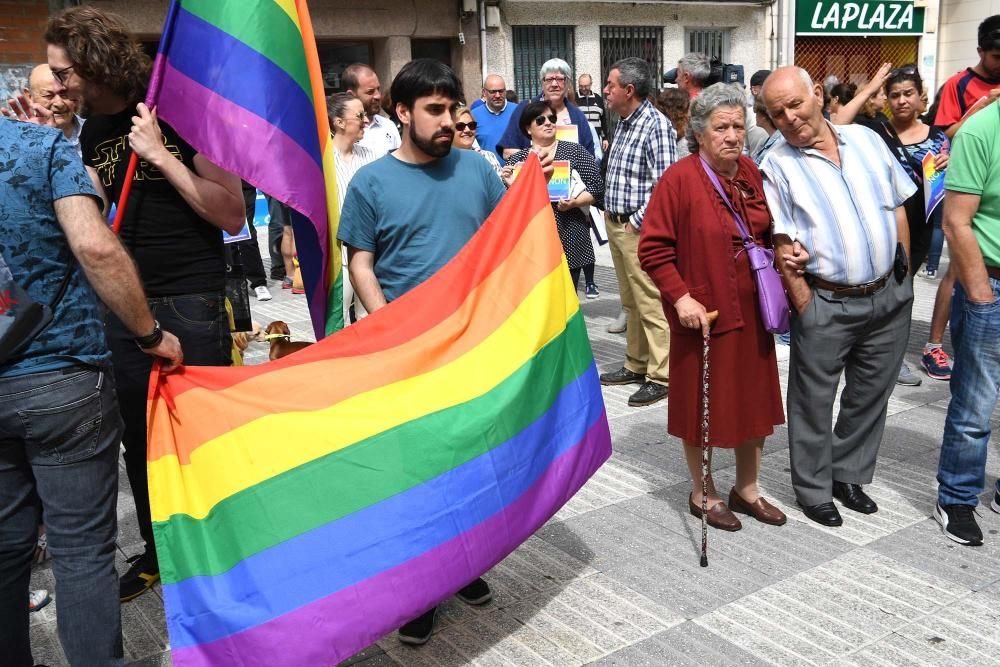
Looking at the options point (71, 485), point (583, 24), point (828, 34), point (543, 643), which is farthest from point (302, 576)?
point (828, 34)

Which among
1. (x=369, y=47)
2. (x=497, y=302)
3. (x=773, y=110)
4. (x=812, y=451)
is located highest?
(x=369, y=47)

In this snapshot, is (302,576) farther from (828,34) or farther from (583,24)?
(828,34)

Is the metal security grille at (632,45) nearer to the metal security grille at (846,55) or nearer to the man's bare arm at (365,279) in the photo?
the metal security grille at (846,55)

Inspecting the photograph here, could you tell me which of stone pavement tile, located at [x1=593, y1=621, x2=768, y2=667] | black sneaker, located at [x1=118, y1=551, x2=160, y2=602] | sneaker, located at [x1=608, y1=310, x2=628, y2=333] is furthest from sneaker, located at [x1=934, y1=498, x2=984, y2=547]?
sneaker, located at [x1=608, y1=310, x2=628, y2=333]

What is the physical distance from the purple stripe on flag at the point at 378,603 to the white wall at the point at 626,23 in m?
16.1

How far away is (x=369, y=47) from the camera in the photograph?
1806 cm

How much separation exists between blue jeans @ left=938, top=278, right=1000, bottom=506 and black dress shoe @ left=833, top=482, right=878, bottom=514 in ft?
1.04

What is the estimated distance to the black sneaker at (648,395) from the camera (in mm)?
6391

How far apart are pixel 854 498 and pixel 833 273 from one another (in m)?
1.10

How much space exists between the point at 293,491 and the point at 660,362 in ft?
13.1

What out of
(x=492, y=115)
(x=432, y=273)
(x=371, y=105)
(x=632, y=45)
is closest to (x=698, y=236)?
(x=432, y=273)

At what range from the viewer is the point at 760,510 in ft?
14.5

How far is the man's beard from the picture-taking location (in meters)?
3.60

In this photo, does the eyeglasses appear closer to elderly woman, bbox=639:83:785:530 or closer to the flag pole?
the flag pole
